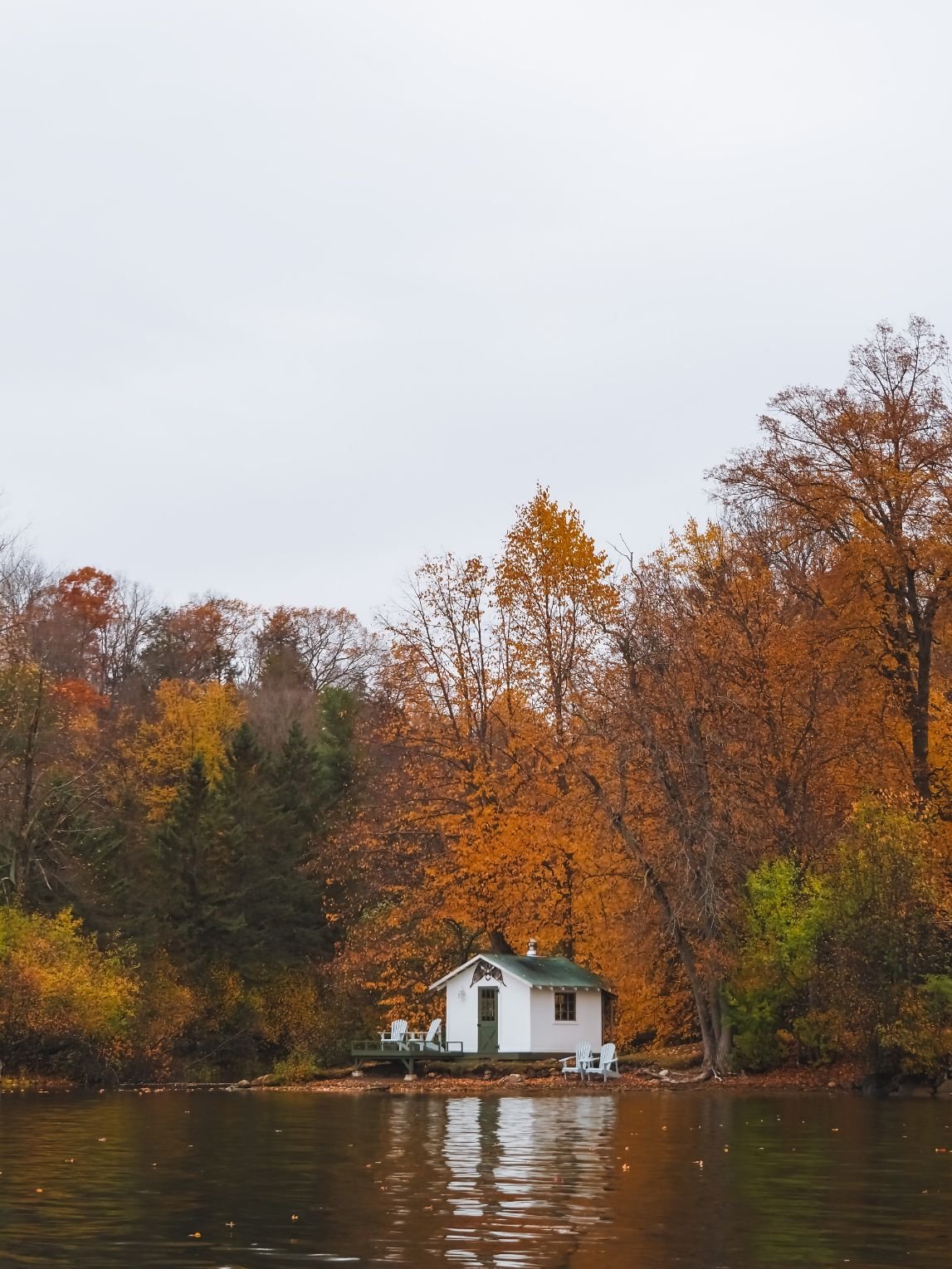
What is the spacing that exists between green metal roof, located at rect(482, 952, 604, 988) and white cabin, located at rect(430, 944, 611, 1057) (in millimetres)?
23

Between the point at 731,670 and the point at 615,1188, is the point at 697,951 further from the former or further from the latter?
the point at 615,1188

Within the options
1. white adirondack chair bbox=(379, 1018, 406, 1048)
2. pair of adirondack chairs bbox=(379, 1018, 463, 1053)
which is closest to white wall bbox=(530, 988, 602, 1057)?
pair of adirondack chairs bbox=(379, 1018, 463, 1053)

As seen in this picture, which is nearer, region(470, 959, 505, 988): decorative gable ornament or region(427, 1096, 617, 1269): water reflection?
region(427, 1096, 617, 1269): water reflection

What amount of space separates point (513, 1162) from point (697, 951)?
22.1 m

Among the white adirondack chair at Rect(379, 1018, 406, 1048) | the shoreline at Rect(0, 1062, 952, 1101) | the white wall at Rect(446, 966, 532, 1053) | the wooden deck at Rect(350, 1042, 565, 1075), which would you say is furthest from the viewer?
the white adirondack chair at Rect(379, 1018, 406, 1048)

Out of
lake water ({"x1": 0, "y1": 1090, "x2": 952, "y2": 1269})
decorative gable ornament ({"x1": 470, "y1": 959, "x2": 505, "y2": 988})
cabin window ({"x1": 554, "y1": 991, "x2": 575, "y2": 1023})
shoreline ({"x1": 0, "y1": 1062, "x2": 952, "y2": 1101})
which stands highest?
decorative gable ornament ({"x1": 470, "y1": 959, "x2": 505, "y2": 988})

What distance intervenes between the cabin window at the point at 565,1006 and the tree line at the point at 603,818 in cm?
126

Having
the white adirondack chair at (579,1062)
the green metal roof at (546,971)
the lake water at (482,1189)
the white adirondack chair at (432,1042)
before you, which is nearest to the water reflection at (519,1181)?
the lake water at (482,1189)

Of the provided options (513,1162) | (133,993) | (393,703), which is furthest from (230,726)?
(513,1162)

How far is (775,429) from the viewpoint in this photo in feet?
143

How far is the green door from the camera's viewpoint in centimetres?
4603

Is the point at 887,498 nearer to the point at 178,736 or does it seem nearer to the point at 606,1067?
the point at 606,1067

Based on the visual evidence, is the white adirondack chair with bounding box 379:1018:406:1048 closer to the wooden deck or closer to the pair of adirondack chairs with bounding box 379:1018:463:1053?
the pair of adirondack chairs with bounding box 379:1018:463:1053

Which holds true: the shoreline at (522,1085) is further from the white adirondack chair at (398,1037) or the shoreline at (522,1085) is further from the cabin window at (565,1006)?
the cabin window at (565,1006)
